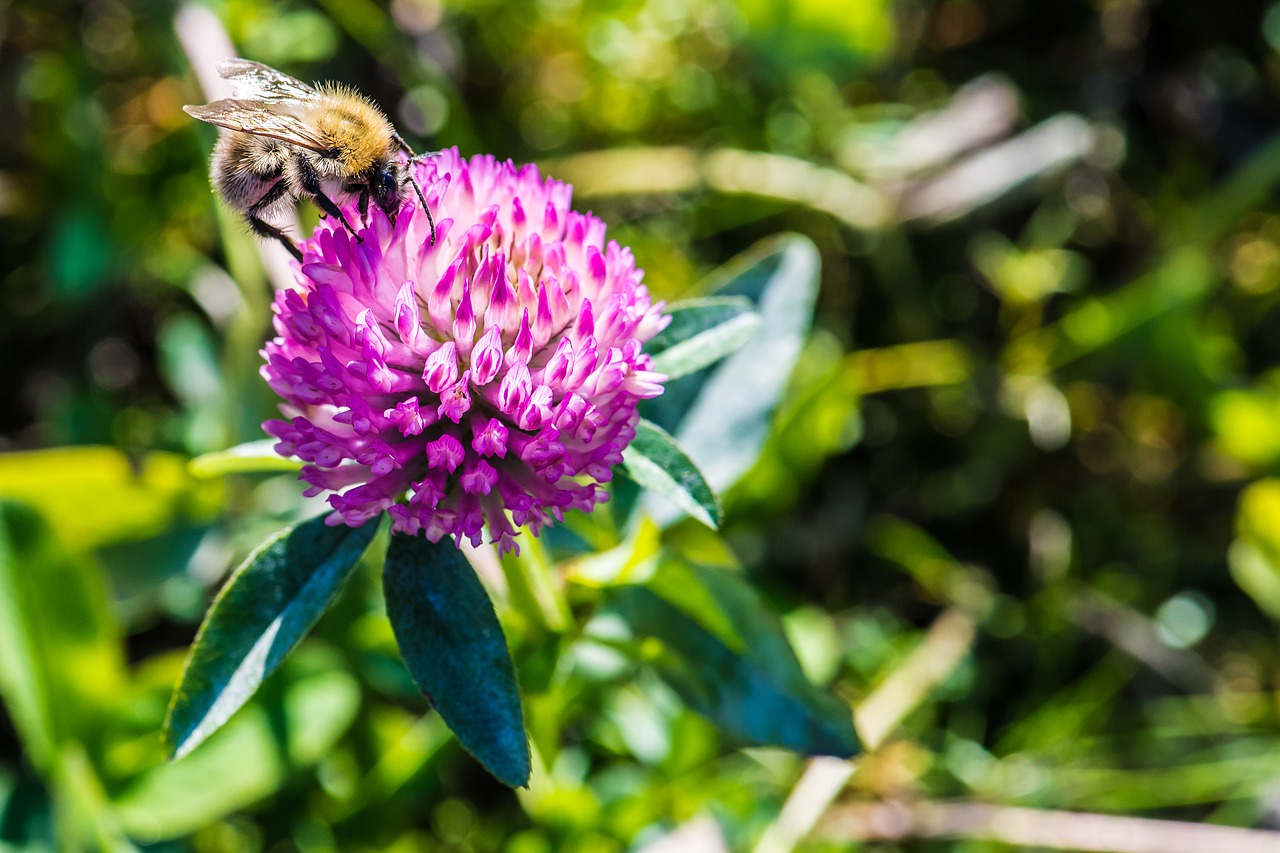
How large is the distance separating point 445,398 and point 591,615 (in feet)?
1.99

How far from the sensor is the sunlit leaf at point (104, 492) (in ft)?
7.63

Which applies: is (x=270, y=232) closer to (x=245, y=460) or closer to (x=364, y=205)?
(x=364, y=205)

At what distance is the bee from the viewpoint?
4.78 feet

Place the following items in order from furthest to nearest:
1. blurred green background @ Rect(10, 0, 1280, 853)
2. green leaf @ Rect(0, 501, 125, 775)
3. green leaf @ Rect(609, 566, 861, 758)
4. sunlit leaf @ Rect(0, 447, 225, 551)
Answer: blurred green background @ Rect(10, 0, 1280, 853) → sunlit leaf @ Rect(0, 447, 225, 551) → green leaf @ Rect(0, 501, 125, 775) → green leaf @ Rect(609, 566, 861, 758)

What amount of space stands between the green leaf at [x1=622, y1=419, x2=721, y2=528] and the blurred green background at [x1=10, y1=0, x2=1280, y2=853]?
77 centimetres

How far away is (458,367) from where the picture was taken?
5.02 feet

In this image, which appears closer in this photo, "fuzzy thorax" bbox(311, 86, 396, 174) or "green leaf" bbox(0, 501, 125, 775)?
"fuzzy thorax" bbox(311, 86, 396, 174)

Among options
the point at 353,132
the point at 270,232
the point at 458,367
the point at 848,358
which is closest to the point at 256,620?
the point at 458,367

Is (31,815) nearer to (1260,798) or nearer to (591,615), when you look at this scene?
(591,615)

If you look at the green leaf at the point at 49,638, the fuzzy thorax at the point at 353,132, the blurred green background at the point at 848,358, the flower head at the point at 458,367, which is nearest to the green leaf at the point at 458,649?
the flower head at the point at 458,367

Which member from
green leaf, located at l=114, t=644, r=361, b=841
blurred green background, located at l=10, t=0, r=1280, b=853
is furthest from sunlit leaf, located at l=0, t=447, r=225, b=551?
green leaf, located at l=114, t=644, r=361, b=841

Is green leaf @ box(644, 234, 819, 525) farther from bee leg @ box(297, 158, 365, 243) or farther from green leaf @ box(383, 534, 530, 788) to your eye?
bee leg @ box(297, 158, 365, 243)

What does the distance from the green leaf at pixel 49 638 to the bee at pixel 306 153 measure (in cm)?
90

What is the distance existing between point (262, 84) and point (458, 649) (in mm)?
840
